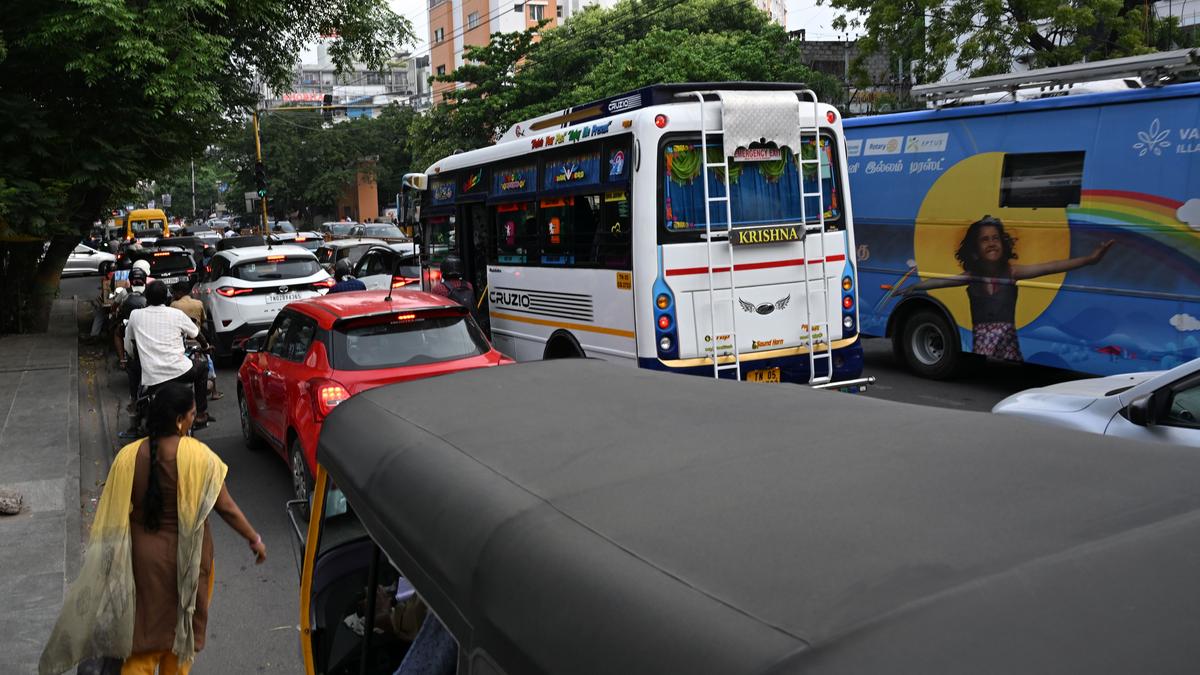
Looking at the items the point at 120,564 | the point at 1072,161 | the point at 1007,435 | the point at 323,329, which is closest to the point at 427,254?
the point at 323,329

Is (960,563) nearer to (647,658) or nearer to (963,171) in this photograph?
(647,658)

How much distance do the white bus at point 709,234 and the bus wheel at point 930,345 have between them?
2698 mm

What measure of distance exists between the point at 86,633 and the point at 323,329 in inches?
157

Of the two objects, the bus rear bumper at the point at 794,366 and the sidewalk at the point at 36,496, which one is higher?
the bus rear bumper at the point at 794,366

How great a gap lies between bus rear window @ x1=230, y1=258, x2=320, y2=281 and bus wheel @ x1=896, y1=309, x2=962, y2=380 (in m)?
8.46

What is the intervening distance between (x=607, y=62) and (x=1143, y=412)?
30.4m

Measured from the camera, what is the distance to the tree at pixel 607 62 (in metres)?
32.5

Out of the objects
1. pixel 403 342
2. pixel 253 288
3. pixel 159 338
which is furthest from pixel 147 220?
pixel 403 342

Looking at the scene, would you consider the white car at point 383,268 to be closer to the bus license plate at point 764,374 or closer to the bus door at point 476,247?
the bus door at point 476,247

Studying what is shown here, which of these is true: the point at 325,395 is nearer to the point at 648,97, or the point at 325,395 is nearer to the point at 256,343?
the point at 256,343

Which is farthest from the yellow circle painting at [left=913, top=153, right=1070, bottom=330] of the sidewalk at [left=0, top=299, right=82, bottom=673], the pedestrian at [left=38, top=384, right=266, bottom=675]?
the sidewalk at [left=0, top=299, right=82, bottom=673]

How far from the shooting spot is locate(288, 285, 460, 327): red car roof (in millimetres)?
7949

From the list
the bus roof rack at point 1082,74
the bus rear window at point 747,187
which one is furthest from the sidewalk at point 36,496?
the bus roof rack at point 1082,74

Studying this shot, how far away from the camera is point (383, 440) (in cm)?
295
